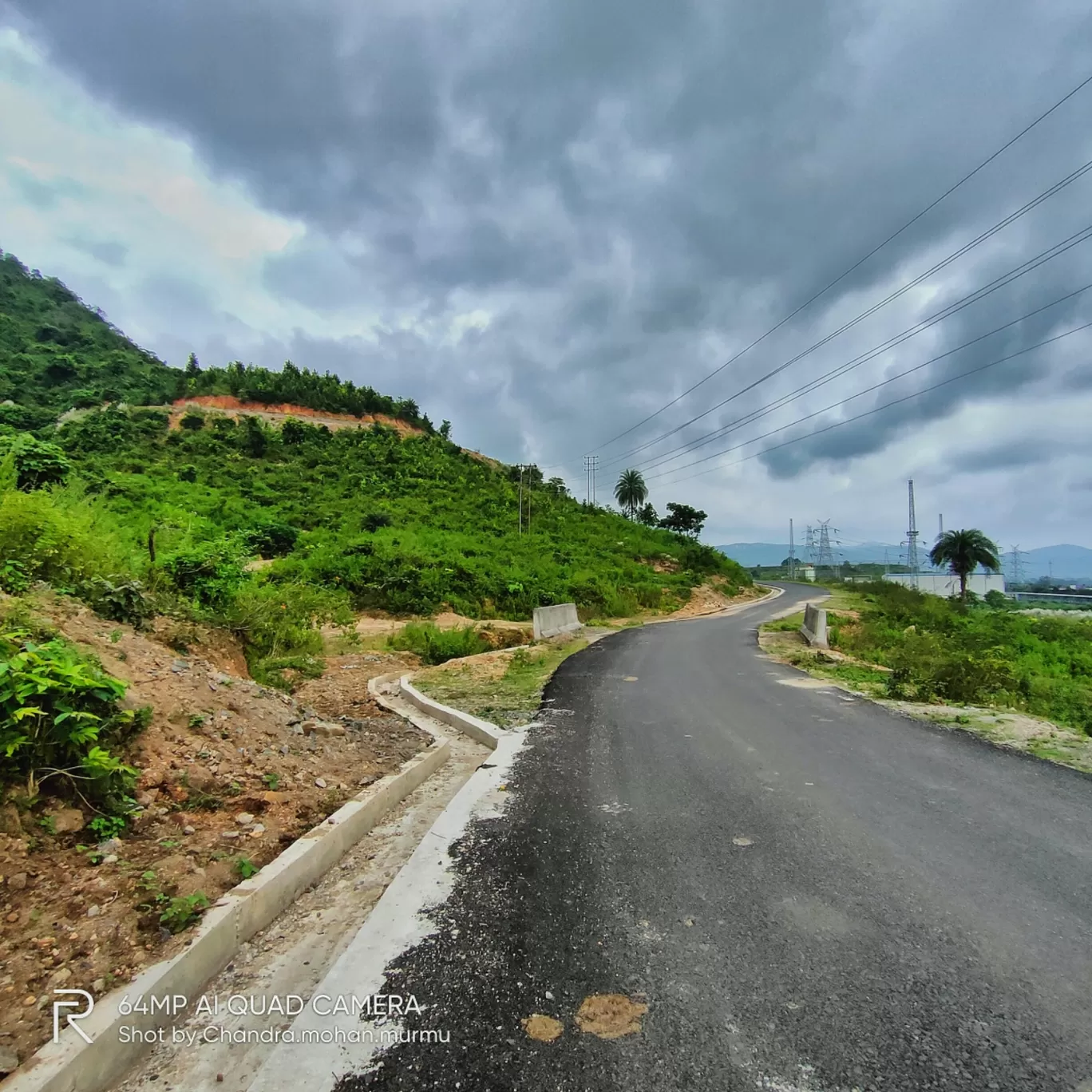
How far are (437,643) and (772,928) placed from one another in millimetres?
11346

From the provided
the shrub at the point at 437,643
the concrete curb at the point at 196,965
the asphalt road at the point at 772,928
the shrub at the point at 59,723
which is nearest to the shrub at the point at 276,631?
the shrub at the point at 437,643

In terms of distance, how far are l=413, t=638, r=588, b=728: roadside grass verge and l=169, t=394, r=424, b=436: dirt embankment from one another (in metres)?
57.0

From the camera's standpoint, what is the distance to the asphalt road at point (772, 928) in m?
2.20

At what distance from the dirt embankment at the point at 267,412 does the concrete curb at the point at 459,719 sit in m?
59.7

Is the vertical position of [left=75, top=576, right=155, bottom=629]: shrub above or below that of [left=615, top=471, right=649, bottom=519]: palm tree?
below

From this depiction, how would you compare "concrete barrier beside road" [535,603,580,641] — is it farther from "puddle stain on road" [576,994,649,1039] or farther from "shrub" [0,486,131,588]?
"puddle stain on road" [576,994,649,1039]

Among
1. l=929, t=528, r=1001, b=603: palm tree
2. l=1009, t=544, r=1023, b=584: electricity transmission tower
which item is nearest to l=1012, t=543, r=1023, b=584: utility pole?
l=1009, t=544, r=1023, b=584: electricity transmission tower

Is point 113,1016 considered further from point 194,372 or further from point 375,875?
point 194,372

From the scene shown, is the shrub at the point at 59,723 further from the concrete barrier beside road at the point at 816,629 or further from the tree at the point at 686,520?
the tree at the point at 686,520

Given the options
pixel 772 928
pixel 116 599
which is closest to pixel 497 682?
pixel 116 599

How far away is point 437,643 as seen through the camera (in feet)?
45.1

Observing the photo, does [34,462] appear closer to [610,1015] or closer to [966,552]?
[610,1015]

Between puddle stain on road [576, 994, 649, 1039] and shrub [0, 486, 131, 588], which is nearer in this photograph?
puddle stain on road [576, 994, 649, 1039]

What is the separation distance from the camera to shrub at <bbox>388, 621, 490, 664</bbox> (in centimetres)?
1344
